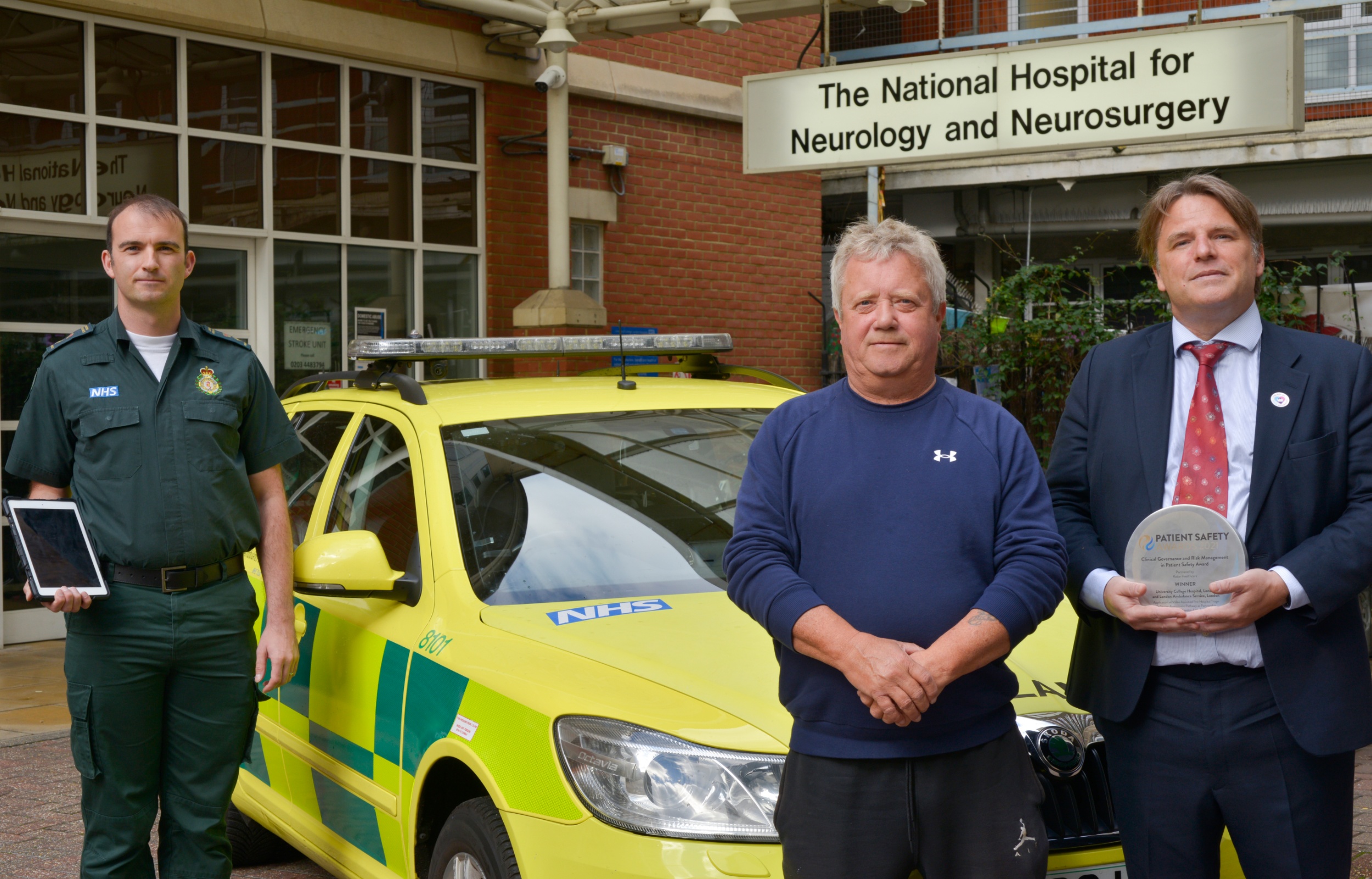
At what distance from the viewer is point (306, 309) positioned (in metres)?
9.76

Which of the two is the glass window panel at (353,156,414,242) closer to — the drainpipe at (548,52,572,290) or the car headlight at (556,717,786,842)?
the drainpipe at (548,52,572,290)

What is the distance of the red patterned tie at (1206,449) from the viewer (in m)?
2.60

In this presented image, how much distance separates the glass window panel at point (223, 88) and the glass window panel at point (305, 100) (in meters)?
0.14

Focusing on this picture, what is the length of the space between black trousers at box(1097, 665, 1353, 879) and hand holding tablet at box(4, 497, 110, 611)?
7.78 feet

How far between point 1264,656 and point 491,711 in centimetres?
155

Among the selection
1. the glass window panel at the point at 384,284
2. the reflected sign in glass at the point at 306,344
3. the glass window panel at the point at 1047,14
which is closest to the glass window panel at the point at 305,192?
the glass window panel at the point at 384,284

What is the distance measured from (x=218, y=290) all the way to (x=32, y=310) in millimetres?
1217

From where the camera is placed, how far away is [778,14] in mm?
9523

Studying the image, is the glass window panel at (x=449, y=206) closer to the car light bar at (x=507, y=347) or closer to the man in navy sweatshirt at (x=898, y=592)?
the car light bar at (x=507, y=347)

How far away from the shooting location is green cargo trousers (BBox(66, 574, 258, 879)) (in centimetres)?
345

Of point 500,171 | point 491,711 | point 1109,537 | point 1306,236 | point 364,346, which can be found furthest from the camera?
point 1306,236

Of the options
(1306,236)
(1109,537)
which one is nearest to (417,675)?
(1109,537)

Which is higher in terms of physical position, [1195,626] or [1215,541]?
[1215,541]

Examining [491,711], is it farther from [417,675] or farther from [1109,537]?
[1109,537]
